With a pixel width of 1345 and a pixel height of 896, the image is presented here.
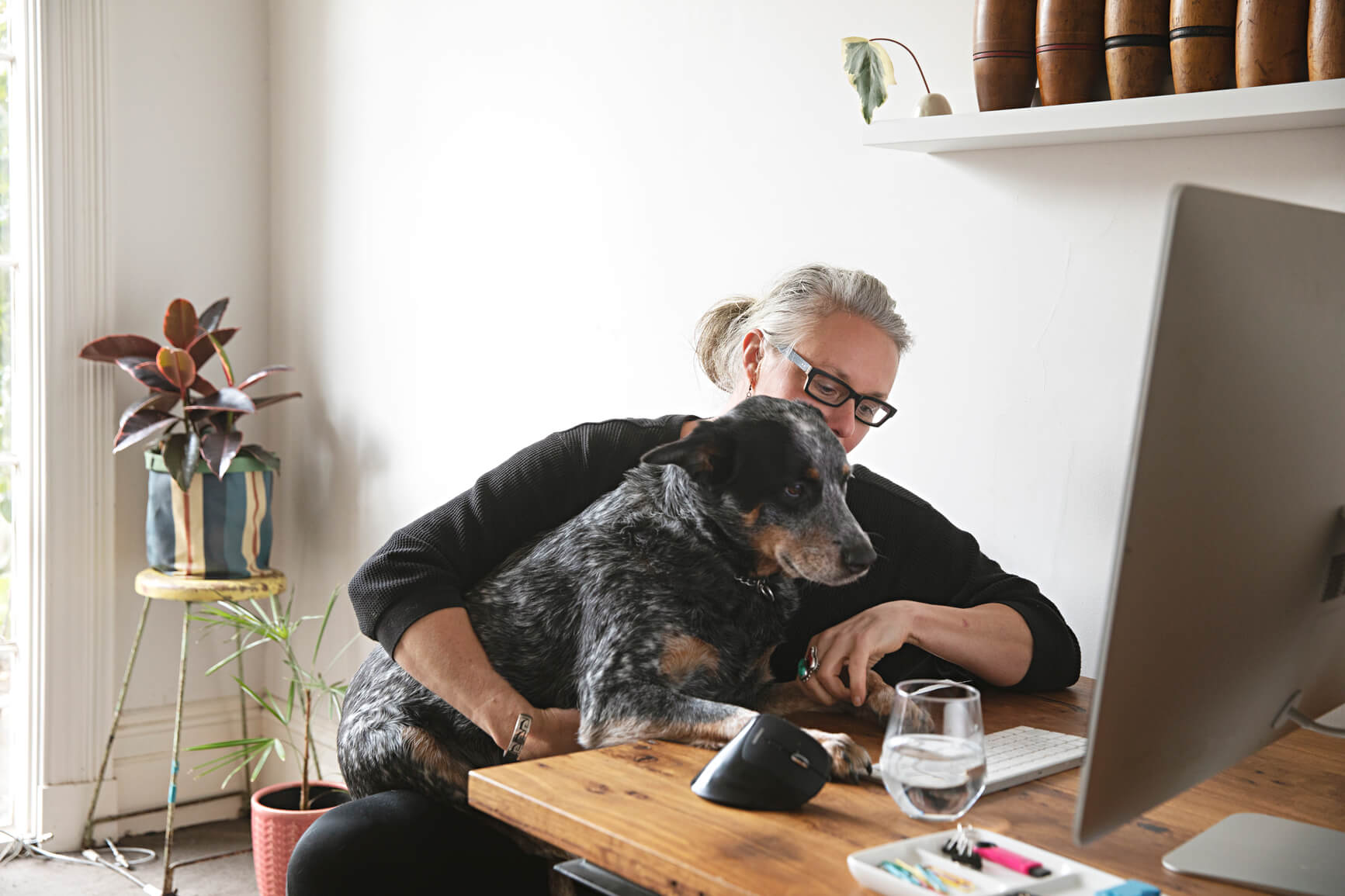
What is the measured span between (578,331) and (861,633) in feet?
4.80

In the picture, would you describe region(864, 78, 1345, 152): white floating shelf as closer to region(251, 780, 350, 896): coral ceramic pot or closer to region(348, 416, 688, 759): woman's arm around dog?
region(348, 416, 688, 759): woman's arm around dog

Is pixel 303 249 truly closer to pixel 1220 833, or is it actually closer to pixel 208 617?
pixel 208 617

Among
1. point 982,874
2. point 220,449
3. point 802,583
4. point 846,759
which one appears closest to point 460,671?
point 802,583

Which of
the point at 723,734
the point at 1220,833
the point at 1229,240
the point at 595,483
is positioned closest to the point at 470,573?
the point at 595,483

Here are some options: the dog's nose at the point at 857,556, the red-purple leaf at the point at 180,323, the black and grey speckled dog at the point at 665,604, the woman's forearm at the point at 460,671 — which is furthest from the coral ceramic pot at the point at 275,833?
the dog's nose at the point at 857,556

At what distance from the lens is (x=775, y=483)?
54.9 inches

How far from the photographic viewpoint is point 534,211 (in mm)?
2793

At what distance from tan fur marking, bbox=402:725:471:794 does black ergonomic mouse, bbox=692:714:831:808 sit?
23.7 inches

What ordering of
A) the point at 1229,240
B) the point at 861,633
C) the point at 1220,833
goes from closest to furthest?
the point at 1229,240 < the point at 1220,833 < the point at 861,633

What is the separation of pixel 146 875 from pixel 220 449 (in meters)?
1.20

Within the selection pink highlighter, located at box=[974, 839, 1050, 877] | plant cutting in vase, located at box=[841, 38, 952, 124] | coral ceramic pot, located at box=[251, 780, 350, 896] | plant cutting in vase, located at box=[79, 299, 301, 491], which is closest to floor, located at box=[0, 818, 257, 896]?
coral ceramic pot, located at box=[251, 780, 350, 896]

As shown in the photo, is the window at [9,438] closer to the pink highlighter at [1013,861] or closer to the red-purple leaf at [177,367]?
the red-purple leaf at [177,367]

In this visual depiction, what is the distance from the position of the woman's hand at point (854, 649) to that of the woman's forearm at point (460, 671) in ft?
1.30

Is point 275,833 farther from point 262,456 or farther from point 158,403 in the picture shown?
point 158,403
